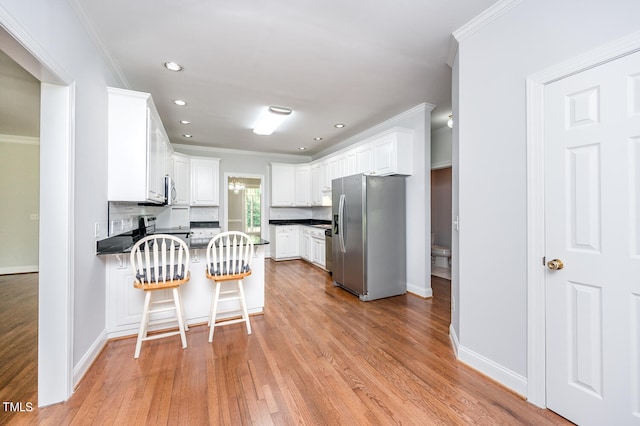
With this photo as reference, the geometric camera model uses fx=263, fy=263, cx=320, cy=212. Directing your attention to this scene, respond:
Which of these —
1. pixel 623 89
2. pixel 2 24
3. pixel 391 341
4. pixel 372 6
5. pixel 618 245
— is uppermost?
pixel 372 6

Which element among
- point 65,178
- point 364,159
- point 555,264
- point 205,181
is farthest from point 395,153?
point 205,181

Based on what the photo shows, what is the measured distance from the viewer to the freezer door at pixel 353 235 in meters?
3.75

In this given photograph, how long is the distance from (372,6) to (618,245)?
2.13 m

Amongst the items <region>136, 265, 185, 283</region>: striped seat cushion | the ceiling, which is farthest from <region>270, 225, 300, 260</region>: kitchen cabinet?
<region>136, 265, 185, 283</region>: striped seat cushion

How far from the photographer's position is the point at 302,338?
257cm

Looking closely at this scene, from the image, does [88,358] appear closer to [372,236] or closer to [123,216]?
[123,216]

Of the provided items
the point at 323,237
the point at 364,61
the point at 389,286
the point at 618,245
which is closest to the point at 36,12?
the point at 364,61

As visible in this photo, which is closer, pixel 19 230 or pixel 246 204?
pixel 19 230

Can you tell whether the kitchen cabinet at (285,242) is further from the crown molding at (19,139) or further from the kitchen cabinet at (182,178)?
the crown molding at (19,139)

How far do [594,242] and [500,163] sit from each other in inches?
27.9

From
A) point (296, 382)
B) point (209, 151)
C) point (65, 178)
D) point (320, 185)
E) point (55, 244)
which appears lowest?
point (296, 382)

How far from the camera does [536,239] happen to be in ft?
5.56

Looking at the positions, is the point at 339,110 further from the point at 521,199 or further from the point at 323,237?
the point at 521,199

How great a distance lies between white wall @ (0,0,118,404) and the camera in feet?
5.05
